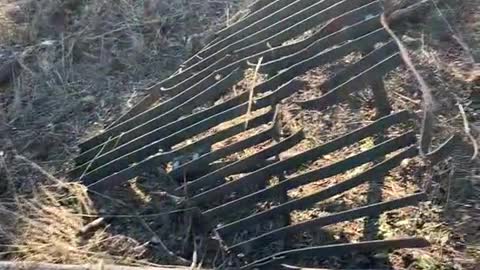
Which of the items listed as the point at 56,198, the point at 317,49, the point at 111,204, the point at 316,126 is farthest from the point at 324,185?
the point at 56,198

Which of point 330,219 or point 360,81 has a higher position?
point 360,81

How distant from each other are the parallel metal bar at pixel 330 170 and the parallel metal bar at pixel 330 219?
0.09 meters

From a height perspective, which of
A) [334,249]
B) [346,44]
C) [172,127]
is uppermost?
[346,44]

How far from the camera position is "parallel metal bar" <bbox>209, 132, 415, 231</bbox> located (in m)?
2.73

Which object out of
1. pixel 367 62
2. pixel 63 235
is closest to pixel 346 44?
pixel 367 62

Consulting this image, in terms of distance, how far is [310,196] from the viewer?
274 centimetres

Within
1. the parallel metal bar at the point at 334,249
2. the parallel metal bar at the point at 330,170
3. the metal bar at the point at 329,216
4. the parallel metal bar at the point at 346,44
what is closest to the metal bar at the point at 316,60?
the parallel metal bar at the point at 346,44

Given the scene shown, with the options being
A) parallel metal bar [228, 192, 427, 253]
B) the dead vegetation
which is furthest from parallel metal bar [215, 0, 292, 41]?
Answer: parallel metal bar [228, 192, 427, 253]

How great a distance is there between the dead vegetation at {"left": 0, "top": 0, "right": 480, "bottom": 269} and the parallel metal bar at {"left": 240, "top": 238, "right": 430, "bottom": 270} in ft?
0.31

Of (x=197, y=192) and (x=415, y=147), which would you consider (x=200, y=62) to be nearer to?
(x=197, y=192)

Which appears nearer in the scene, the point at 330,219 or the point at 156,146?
the point at 330,219

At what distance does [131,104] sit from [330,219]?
153 cm

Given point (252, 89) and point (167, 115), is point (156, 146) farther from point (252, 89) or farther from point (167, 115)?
point (252, 89)

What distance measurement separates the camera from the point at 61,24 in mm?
4598
